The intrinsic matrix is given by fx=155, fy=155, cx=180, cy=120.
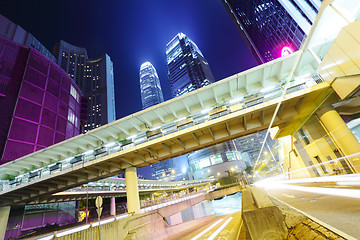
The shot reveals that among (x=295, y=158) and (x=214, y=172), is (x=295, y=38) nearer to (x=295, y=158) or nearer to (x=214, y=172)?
(x=295, y=158)

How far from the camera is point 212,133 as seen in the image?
50.9 ft

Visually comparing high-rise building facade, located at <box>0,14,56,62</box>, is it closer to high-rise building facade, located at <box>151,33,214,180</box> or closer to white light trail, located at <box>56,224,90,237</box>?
white light trail, located at <box>56,224,90,237</box>

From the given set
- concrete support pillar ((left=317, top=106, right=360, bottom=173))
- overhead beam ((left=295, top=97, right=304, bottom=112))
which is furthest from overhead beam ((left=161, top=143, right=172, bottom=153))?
concrete support pillar ((left=317, top=106, right=360, bottom=173))

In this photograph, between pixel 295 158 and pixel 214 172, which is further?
pixel 214 172

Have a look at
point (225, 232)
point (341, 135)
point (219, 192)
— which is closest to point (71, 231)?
point (225, 232)

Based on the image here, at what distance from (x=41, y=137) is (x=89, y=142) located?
30713 mm

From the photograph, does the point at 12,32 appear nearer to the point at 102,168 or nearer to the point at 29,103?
the point at 29,103

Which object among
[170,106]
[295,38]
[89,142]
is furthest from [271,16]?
[89,142]

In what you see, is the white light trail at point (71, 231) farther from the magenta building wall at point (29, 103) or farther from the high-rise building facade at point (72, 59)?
the high-rise building facade at point (72, 59)

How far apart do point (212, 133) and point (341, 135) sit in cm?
1014

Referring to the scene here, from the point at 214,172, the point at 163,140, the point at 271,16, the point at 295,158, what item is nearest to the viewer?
the point at 163,140

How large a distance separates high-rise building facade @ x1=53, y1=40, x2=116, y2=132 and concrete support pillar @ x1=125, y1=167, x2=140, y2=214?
11402 cm

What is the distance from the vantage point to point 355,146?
11328mm

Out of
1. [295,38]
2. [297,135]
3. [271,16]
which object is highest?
[271,16]
